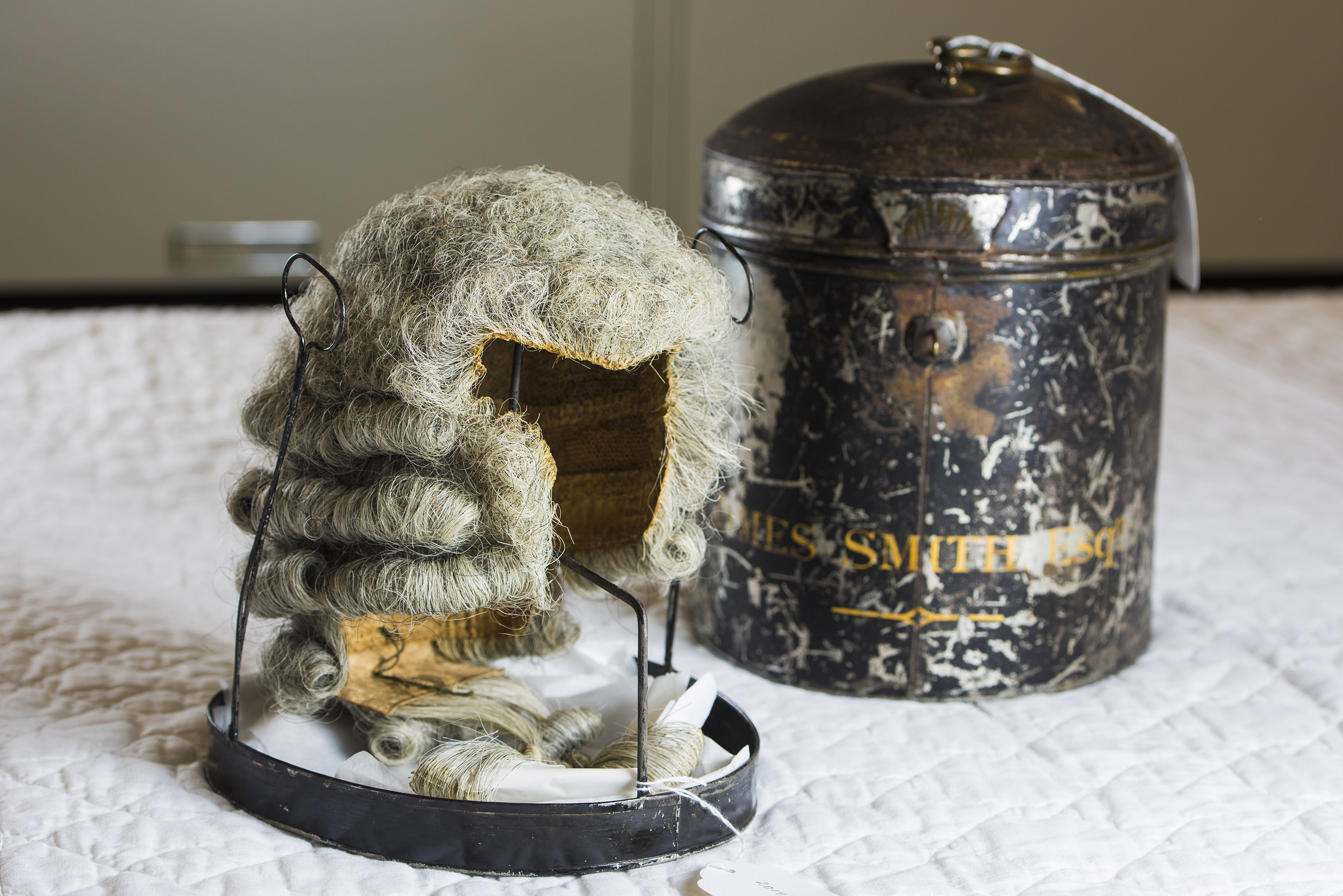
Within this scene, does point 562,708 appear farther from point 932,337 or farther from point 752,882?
point 932,337

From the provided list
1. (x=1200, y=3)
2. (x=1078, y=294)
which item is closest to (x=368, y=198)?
(x=1200, y=3)

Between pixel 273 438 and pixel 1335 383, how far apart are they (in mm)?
1624

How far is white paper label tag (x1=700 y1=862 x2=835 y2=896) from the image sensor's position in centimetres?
80

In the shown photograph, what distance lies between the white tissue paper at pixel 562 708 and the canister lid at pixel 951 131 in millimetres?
403

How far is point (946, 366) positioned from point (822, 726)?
296 mm

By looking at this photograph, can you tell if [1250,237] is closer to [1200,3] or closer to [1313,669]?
[1200,3]

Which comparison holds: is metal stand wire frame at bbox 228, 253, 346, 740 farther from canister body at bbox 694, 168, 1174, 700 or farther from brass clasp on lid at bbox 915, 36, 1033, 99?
brass clasp on lid at bbox 915, 36, 1033, 99

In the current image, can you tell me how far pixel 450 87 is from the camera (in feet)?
8.64

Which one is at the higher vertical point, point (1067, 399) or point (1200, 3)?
point (1200, 3)

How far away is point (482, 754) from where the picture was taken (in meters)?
0.83

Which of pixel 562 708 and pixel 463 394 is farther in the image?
pixel 562 708

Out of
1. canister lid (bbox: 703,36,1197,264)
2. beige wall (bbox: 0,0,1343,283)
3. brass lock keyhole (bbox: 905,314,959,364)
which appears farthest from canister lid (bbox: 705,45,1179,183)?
beige wall (bbox: 0,0,1343,283)

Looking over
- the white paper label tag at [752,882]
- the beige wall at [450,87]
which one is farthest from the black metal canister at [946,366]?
the beige wall at [450,87]

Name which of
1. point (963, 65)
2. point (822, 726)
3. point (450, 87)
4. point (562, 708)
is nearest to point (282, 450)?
point (562, 708)
